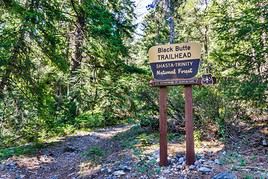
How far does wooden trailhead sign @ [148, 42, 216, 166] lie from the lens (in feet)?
19.9

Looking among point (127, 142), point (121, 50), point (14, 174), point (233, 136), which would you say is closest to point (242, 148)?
point (233, 136)

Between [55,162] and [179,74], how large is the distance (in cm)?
423

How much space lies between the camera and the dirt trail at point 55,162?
7.35 meters

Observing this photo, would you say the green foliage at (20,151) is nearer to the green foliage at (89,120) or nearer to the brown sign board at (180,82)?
the green foliage at (89,120)

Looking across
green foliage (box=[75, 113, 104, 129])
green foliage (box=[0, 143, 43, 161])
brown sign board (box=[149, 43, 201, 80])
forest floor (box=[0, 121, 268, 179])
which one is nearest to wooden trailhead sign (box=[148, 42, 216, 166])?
brown sign board (box=[149, 43, 201, 80])

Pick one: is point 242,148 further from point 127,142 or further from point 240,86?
point 127,142

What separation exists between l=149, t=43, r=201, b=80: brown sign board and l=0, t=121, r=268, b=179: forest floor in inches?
67.8

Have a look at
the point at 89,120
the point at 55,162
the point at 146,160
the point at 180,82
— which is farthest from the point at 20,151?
the point at 180,82

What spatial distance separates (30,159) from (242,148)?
5.45m

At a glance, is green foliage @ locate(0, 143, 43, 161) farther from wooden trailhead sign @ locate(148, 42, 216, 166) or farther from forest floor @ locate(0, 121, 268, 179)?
wooden trailhead sign @ locate(148, 42, 216, 166)

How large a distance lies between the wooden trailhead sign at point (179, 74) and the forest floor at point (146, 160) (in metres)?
Result: 0.42

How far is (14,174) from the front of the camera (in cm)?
744

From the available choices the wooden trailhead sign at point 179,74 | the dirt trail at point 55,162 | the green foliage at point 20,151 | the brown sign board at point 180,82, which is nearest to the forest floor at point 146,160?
the dirt trail at point 55,162

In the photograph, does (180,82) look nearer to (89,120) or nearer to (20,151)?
(20,151)
